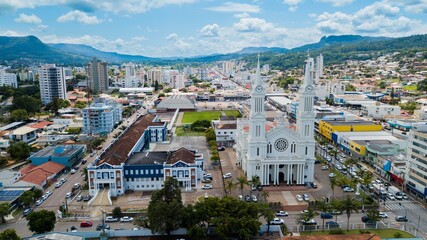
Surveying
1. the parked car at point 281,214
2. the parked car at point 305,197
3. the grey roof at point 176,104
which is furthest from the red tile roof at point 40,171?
the grey roof at point 176,104

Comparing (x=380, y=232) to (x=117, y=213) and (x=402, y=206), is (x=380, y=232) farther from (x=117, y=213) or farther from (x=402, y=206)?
(x=117, y=213)

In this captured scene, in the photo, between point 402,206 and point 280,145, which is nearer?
point 402,206

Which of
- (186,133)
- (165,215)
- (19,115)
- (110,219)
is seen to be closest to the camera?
(165,215)

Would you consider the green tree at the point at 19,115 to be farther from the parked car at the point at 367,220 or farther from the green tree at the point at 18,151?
the parked car at the point at 367,220

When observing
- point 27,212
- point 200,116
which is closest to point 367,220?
point 27,212

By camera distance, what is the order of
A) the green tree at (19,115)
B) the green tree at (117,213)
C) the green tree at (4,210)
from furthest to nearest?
the green tree at (19,115) → the green tree at (117,213) → the green tree at (4,210)

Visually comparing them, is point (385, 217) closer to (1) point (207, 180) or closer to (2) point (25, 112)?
(1) point (207, 180)

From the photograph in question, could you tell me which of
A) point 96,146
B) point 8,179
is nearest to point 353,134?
point 96,146
